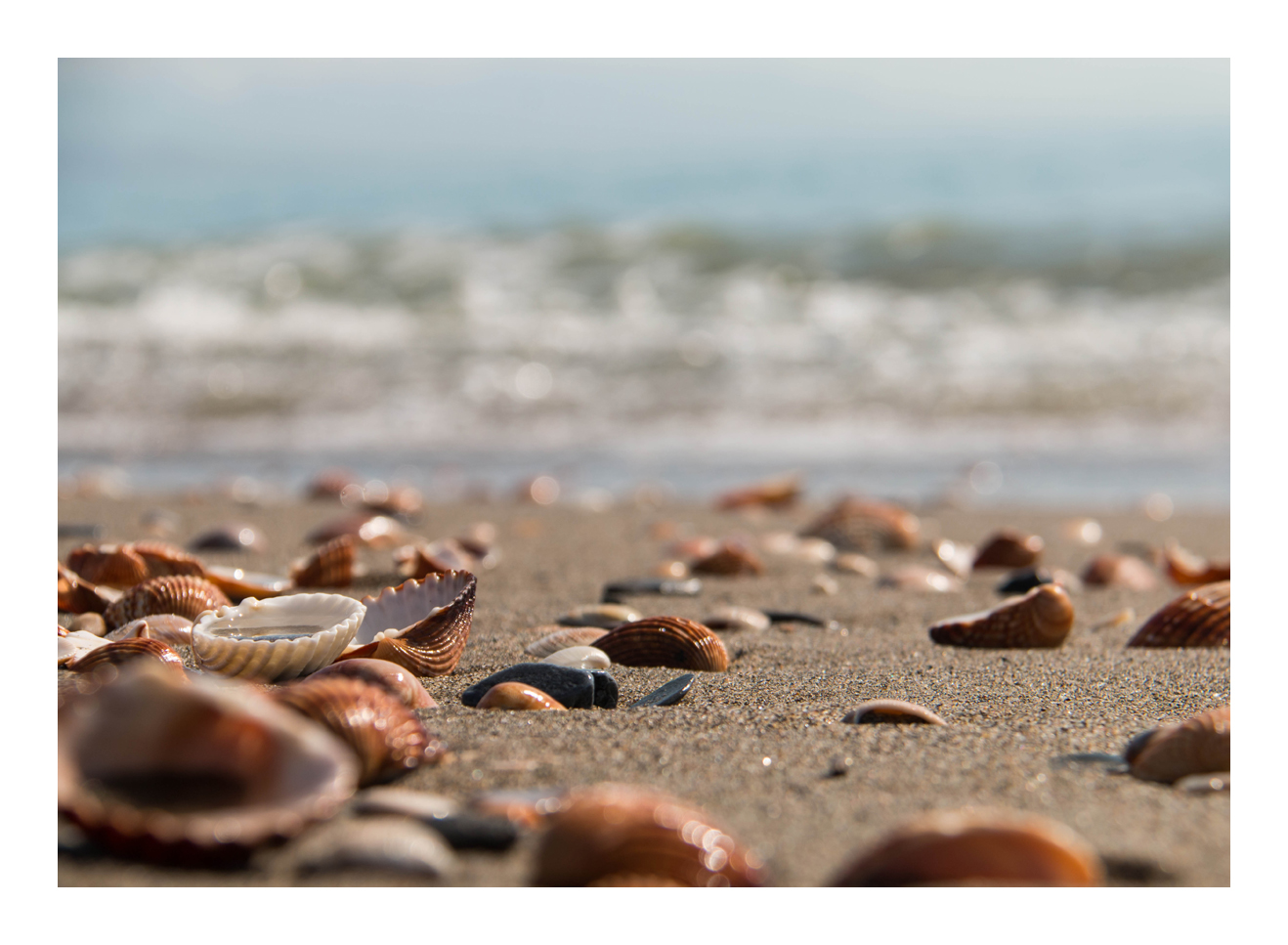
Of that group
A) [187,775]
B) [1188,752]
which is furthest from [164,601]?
[1188,752]

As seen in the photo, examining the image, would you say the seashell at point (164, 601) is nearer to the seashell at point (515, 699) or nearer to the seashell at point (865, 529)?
the seashell at point (515, 699)

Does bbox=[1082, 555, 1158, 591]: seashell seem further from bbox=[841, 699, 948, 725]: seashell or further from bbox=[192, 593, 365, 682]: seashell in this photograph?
bbox=[192, 593, 365, 682]: seashell

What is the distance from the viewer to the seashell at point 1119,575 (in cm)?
348

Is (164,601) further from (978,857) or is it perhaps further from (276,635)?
(978,857)

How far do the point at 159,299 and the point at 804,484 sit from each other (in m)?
7.76

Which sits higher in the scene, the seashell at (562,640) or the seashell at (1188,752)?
the seashell at (562,640)

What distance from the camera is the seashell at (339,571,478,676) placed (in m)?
2.02

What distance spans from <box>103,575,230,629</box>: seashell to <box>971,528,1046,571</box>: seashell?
8.25 feet

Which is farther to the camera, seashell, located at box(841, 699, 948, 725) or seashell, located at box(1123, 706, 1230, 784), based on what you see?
seashell, located at box(841, 699, 948, 725)

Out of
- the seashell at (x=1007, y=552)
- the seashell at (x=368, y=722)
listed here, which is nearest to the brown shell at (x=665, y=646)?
the seashell at (x=368, y=722)

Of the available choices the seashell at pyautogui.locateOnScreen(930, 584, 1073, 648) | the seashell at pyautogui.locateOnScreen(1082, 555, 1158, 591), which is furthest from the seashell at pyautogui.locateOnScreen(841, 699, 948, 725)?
the seashell at pyautogui.locateOnScreen(1082, 555, 1158, 591)

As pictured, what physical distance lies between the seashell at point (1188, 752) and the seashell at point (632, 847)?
668 mm
